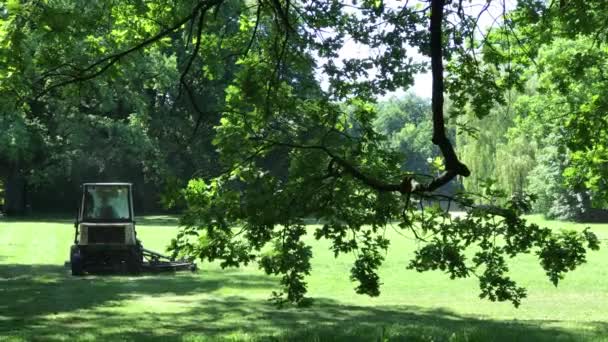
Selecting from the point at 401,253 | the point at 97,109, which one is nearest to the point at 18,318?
the point at 401,253

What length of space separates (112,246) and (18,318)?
8.14m

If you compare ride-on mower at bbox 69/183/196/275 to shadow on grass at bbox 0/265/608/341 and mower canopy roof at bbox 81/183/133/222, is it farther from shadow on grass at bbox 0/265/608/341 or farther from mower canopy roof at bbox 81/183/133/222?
shadow on grass at bbox 0/265/608/341

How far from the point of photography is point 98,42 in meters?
11.6

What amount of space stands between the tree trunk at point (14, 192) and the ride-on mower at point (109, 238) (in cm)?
3471

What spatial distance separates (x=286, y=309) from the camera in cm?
1449

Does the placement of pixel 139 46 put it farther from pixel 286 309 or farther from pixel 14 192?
pixel 14 192

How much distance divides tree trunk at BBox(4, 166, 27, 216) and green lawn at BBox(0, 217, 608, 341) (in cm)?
3036

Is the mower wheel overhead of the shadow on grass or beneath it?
overhead

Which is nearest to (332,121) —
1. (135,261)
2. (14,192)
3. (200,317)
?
(200,317)

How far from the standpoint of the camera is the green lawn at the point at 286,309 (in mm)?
10430

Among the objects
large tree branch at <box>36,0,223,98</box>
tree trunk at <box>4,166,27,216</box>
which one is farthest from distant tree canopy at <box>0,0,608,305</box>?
tree trunk at <box>4,166,27,216</box>

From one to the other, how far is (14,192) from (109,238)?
3684 cm

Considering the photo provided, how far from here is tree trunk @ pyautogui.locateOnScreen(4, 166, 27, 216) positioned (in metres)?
54.4

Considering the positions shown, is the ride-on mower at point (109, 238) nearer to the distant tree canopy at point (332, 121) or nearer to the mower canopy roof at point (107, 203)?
the mower canopy roof at point (107, 203)
